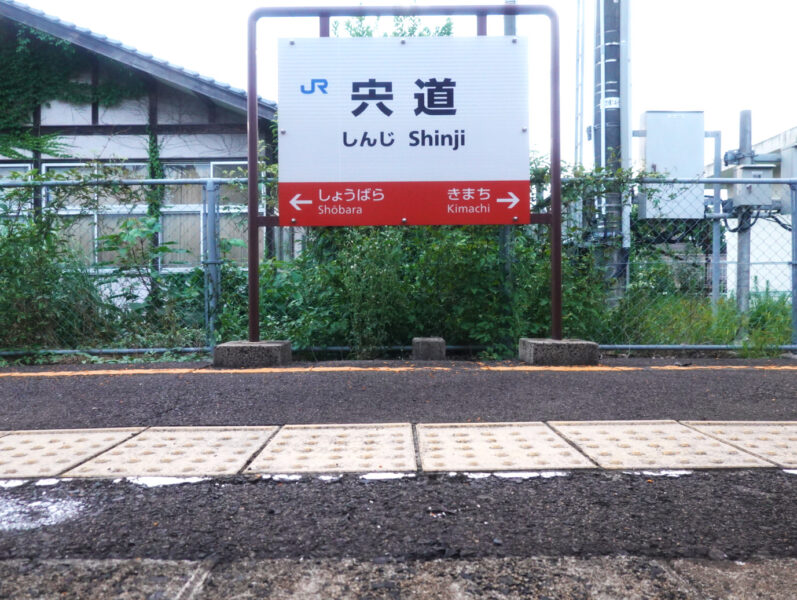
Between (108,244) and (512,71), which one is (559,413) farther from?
(108,244)

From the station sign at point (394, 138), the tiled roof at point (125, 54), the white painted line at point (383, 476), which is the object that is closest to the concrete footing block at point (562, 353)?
the station sign at point (394, 138)

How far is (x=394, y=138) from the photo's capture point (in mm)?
5906

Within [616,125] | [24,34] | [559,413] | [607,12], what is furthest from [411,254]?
[24,34]

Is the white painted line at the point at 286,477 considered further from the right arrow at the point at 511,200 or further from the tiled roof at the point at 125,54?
the tiled roof at the point at 125,54

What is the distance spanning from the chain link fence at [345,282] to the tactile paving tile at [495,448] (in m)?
2.71

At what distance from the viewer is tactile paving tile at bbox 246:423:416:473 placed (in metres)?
2.83

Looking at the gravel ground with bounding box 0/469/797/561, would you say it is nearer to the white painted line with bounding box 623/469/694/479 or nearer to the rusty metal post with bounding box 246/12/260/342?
the white painted line with bounding box 623/469/694/479

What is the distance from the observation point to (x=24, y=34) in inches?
448

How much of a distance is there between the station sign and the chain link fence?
1.51 feet

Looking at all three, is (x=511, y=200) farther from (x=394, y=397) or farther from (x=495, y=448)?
(x=495, y=448)

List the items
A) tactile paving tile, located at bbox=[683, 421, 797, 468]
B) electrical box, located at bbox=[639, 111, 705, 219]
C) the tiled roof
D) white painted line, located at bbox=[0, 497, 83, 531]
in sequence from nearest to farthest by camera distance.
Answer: white painted line, located at bbox=[0, 497, 83, 531], tactile paving tile, located at bbox=[683, 421, 797, 468], electrical box, located at bbox=[639, 111, 705, 219], the tiled roof

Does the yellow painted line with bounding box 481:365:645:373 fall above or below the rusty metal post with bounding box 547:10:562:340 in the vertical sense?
below

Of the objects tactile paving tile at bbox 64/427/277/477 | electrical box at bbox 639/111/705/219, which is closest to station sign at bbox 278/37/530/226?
tactile paving tile at bbox 64/427/277/477

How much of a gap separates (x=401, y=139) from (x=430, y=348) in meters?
1.93
